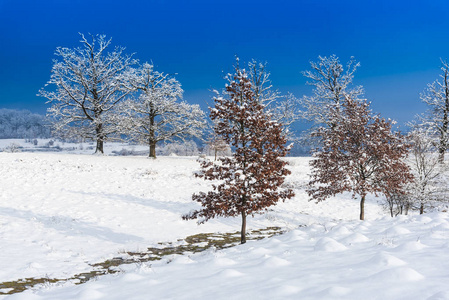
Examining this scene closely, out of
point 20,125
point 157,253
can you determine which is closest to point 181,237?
point 157,253

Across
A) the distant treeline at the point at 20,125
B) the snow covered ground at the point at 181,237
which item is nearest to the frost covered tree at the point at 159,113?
the snow covered ground at the point at 181,237

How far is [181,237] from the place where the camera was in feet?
35.5

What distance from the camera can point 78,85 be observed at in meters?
27.5

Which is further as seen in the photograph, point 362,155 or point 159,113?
point 159,113

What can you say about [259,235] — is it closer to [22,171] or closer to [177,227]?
[177,227]

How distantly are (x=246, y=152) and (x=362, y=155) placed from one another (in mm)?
5797

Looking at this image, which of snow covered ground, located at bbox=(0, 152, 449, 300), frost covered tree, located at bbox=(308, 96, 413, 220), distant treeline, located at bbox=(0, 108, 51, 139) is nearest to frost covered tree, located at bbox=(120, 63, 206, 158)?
snow covered ground, located at bbox=(0, 152, 449, 300)

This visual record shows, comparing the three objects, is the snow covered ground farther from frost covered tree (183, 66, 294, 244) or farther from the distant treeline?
the distant treeline

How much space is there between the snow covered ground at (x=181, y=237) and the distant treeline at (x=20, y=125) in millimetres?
80704

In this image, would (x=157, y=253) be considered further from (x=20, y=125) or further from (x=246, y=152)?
(x=20, y=125)

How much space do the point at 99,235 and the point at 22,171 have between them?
1124 cm

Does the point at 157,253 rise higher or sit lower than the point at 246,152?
lower

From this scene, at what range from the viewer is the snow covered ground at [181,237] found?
12.1ft

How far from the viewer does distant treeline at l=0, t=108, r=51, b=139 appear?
89.9m
